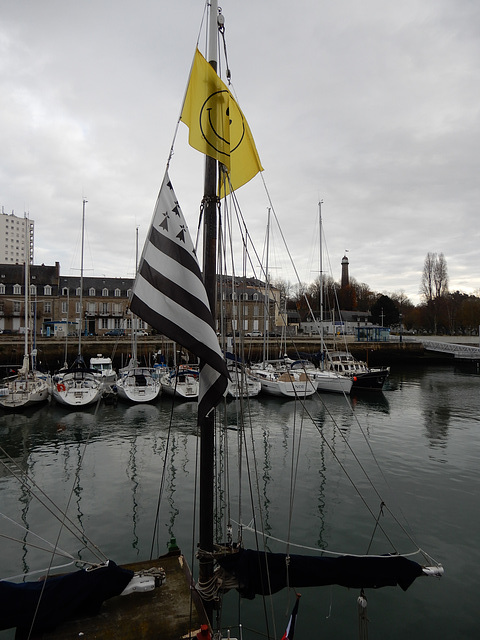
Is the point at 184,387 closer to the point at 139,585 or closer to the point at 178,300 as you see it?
the point at 139,585

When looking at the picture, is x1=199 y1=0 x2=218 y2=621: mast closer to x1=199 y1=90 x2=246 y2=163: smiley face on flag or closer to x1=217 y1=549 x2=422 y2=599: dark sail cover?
x1=199 y1=90 x2=246 y2=163: smiley face on flag

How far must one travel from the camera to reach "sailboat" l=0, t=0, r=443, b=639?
452 cm

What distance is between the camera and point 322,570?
5164 millimetres

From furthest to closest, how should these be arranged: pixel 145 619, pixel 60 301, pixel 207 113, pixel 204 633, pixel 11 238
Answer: pixel 11 238 → pixel 60 301 → pixel 207 113 → pixel 145 619 → pixel 204 633

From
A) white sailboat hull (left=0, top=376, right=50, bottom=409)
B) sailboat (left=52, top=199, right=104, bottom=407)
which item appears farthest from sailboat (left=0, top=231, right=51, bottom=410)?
sailboat (left=52, top=199, right=104, bottom=407)

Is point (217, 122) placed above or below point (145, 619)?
above

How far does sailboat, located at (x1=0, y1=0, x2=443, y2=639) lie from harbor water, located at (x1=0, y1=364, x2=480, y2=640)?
618 mm

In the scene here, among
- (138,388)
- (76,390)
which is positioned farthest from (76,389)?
(138,388)

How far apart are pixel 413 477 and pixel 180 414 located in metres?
15.5

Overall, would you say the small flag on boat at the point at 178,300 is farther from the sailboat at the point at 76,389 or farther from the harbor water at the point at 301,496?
the sailboat at the point at 76,389

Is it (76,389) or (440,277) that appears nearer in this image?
(76,389)

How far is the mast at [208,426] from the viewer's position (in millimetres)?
4797

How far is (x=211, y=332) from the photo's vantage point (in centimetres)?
454

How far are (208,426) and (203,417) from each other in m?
0.16
